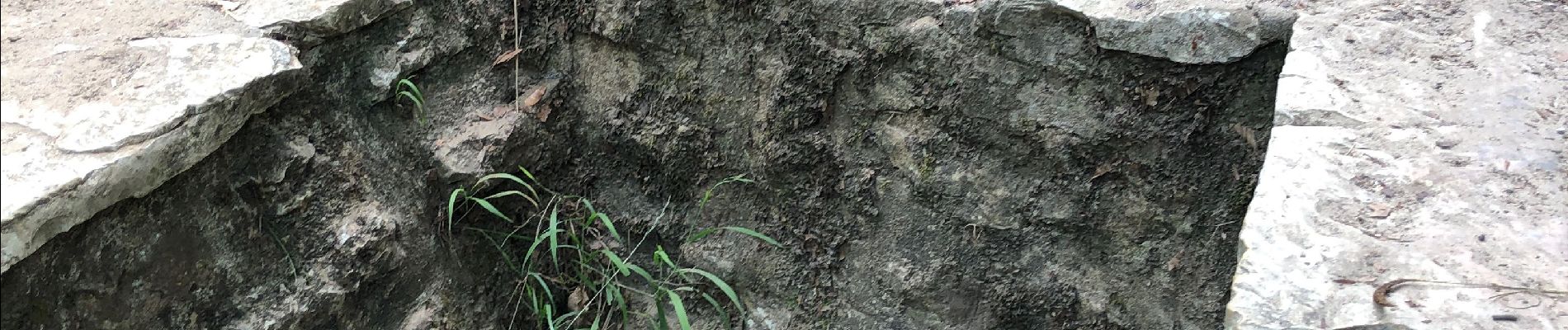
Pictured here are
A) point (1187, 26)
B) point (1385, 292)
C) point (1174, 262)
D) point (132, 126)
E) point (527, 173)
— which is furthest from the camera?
point (527, 173)

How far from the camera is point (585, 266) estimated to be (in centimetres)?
226

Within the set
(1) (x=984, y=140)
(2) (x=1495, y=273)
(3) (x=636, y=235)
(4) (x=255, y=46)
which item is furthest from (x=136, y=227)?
(2) (x=1495, y=273)

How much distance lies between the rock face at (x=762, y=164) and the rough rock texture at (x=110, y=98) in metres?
0.08

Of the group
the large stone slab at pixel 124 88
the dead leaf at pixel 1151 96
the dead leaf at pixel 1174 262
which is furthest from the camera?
the dead leaf at pixel 1174 262

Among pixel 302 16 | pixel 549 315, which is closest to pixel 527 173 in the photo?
pixel 549 315

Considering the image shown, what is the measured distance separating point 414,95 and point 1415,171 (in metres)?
1.70

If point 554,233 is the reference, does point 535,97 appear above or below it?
above

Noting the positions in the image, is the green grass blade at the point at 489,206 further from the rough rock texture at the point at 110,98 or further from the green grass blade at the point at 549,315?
the rough rock texture at the point at 110,98

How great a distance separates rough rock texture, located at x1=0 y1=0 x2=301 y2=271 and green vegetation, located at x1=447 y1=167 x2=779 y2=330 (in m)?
0.59

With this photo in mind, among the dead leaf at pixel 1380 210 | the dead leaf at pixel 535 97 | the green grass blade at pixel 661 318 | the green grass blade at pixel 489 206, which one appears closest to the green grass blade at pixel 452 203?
the green grass blade at pixel 489 206

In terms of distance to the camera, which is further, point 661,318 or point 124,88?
point 661,318

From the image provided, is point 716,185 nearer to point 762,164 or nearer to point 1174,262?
point 762,164

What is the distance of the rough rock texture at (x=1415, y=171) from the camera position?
1184mm

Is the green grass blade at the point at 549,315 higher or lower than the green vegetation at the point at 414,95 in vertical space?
lower
